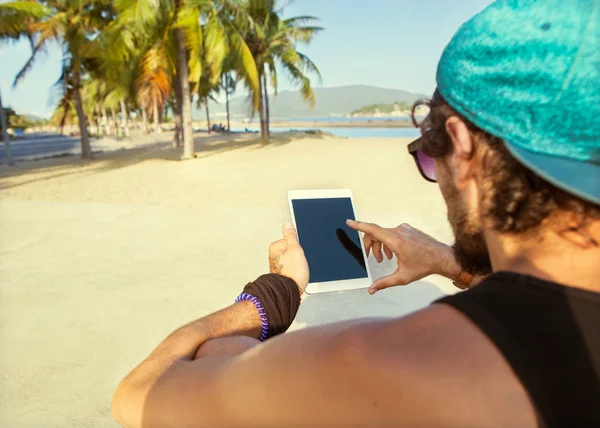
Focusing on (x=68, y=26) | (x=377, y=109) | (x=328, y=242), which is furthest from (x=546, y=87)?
(x=377, y=109)

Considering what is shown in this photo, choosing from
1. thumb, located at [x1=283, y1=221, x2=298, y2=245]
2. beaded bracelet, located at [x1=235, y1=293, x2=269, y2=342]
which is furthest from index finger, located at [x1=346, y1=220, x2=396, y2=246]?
beaded bracelet, located at [x1=235, y1=293, x2=269, y2=342]

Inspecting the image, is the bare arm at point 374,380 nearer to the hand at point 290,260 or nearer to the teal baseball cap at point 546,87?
the teal baseball cap at point 546,87

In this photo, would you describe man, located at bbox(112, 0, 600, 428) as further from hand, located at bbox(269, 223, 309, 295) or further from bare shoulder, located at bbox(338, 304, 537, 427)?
hand, located at bbox(269, 223, 309, 295)

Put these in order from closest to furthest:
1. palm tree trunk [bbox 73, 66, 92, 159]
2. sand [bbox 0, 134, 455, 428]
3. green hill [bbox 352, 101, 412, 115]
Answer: sand [bbox 0, 134, 455, 428], palm tree trunk [bbox 73, 66, 92, 159], green hill [bbox 352, 101, 412, 115]

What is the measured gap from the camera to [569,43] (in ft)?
2.05

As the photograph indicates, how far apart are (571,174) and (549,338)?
0.26 metres

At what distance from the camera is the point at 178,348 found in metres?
1.00

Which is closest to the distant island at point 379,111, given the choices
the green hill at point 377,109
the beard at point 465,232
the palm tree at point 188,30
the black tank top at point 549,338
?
the green hill at point 377,109

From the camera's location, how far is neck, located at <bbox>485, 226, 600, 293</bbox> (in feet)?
2.13

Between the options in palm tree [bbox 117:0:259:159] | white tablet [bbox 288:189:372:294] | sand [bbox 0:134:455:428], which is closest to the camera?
white tablet [bbox 288:189:372:294]

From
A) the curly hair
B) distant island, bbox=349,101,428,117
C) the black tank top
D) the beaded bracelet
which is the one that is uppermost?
distant island, bbox=349,101,428,117

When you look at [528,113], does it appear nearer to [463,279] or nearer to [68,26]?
[463,279]

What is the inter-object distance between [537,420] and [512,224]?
0.32 meters

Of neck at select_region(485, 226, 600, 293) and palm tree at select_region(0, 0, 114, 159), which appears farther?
palm tree at select_region(0, 0, 114, 159)
